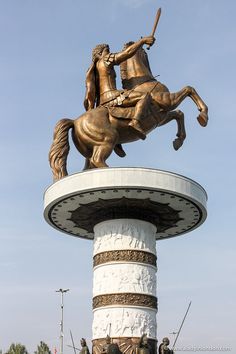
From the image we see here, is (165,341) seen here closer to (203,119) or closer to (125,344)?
(125,344)

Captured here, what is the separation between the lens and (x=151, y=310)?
52.9 feet

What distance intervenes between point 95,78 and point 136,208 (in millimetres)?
4389

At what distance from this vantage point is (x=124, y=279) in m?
15.9


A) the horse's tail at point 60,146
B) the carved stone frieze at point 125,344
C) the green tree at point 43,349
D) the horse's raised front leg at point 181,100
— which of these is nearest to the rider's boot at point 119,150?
the horse's tail at point 60,146

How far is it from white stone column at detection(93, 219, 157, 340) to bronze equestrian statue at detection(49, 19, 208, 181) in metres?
2.02

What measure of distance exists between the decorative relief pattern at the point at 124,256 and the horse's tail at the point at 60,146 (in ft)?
8.94

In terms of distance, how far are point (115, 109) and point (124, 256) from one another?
4235mm

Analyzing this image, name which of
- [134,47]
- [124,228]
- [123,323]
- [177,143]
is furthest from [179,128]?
[123,323]

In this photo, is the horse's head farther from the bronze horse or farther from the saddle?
the saddle

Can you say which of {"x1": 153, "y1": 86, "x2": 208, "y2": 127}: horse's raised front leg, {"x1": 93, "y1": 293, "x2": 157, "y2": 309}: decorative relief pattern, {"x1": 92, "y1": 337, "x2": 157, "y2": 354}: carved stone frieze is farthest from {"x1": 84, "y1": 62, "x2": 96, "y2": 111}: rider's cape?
{"x1": 92, "y1": 337, "x2": 157, "y2": 354}: carved stone frieze

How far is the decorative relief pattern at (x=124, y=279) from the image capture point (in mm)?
15914

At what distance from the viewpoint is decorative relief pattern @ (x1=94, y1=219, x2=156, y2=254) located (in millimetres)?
16297

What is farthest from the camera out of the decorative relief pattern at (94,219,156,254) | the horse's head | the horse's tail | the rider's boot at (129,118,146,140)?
the horse's head

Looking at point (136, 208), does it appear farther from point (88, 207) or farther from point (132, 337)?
point (132, 337)
